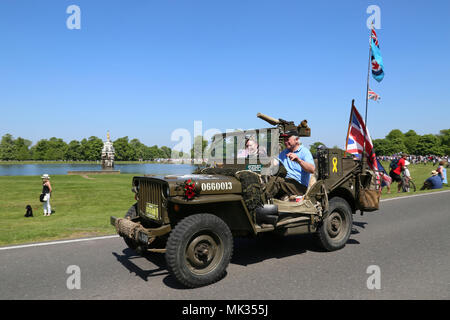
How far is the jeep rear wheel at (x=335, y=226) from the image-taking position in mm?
5773

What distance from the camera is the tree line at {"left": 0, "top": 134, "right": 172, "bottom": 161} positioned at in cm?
12325

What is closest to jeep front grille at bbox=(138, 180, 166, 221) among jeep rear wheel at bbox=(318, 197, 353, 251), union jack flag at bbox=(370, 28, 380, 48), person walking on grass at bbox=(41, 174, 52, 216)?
jeep rear wheel at bbox=(318, 197, 353, 251)

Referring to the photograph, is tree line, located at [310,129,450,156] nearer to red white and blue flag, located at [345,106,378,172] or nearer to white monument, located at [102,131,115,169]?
white monument, located at [102,131,115,169]

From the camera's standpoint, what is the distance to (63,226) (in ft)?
25.8

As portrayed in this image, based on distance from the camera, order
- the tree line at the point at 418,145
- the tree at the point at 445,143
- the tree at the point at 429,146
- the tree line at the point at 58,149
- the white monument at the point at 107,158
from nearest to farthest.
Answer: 1. the white monument at the point at 107,158
2. the tree at the point at 429,146
3. the tree line at the point at 418,145
4. the tree at the point at 445,143
5. the tree line at the point at 58,149

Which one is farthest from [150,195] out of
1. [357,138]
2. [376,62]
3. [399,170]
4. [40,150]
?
[40,150]

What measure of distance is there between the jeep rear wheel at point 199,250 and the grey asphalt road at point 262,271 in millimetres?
175

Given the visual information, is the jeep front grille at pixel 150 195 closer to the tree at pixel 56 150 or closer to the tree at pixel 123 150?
the tree at pixel 123 150

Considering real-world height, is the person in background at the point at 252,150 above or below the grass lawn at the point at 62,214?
above

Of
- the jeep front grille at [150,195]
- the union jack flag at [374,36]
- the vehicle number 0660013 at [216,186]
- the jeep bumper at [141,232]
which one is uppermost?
the union jack flag at [374,36]

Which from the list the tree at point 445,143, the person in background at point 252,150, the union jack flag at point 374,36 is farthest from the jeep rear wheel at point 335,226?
the tree at point 445,143

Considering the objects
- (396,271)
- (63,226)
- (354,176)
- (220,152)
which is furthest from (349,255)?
(63,226)
